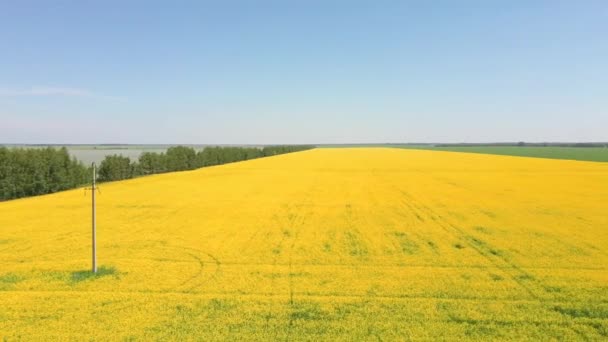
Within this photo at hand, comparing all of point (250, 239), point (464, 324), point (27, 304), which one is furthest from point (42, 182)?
point (464, 324)

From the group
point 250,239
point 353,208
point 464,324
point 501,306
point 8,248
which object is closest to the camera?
point 464,324

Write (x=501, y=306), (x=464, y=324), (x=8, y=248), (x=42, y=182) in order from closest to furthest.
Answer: (x=464, y=324) < (x=501, y=306) < (x=8, y=248) < (x=42, y=182)

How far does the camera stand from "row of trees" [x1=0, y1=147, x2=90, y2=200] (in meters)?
29.5

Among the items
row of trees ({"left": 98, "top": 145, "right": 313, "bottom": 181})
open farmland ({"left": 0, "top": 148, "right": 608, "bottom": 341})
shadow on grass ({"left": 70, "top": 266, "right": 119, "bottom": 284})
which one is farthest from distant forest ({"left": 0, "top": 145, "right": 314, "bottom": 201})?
shadow on grass ({"left": 70, "top": 266, "right": 119, "bottom": 284})

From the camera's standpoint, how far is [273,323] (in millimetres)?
7906

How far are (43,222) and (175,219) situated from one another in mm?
6032

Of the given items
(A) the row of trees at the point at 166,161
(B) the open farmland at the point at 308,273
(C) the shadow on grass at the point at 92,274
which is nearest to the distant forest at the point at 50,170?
(A) the row of trees at the point at 166,161

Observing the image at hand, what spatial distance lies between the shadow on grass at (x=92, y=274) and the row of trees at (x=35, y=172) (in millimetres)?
24216

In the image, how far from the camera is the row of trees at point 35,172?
29.5 m

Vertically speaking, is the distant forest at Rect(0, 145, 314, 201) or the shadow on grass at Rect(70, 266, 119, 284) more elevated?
the distant forest at Rect(0, 145, 314, 201)

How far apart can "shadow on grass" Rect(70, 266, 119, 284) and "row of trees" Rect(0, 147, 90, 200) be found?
79.4 ft

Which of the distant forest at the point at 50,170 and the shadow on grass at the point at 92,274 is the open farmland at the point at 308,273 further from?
the distant forest at the point at 50,170

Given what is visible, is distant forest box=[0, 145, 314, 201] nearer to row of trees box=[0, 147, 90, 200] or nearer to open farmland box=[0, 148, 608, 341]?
row of trees box=[0, 147, 90, 200]

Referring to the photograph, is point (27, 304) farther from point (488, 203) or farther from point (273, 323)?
point (488, 203)
